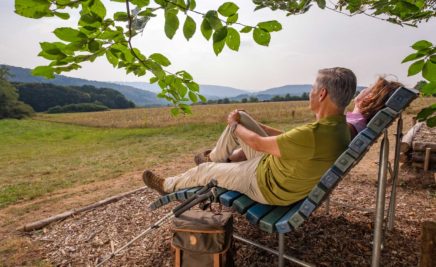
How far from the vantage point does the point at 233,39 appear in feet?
4.37

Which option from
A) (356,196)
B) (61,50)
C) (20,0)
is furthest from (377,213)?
(356,196)

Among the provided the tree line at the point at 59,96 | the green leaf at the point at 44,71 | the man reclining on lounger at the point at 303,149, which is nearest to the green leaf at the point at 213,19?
the green leaf at the point at 44,71

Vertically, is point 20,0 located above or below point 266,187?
above

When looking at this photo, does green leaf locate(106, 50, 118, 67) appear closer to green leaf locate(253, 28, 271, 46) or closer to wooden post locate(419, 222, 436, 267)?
green leaf locate(253, 28, 271, 46)

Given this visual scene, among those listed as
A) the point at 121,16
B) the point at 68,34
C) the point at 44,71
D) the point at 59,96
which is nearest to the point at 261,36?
the point at 121,16

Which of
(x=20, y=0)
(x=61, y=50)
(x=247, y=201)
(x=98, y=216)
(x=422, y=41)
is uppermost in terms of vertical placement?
(x=422, y=41)

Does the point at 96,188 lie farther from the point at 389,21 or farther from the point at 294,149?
the point at 389,21

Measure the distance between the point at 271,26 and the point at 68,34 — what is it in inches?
31.9

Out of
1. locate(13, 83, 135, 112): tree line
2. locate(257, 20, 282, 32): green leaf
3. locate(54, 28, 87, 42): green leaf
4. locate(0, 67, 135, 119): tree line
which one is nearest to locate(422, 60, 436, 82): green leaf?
locate(257, 20, 282, 32): green leaf

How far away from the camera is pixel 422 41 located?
1958 millimetres

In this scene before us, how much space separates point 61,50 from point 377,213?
2.38 metres

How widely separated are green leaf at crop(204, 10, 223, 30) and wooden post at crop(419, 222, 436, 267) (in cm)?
138

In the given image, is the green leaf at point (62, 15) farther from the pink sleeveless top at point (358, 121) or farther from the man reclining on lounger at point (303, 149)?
the pink sleeveless top at point (358, 121)

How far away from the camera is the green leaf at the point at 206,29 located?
1276 millimetres
